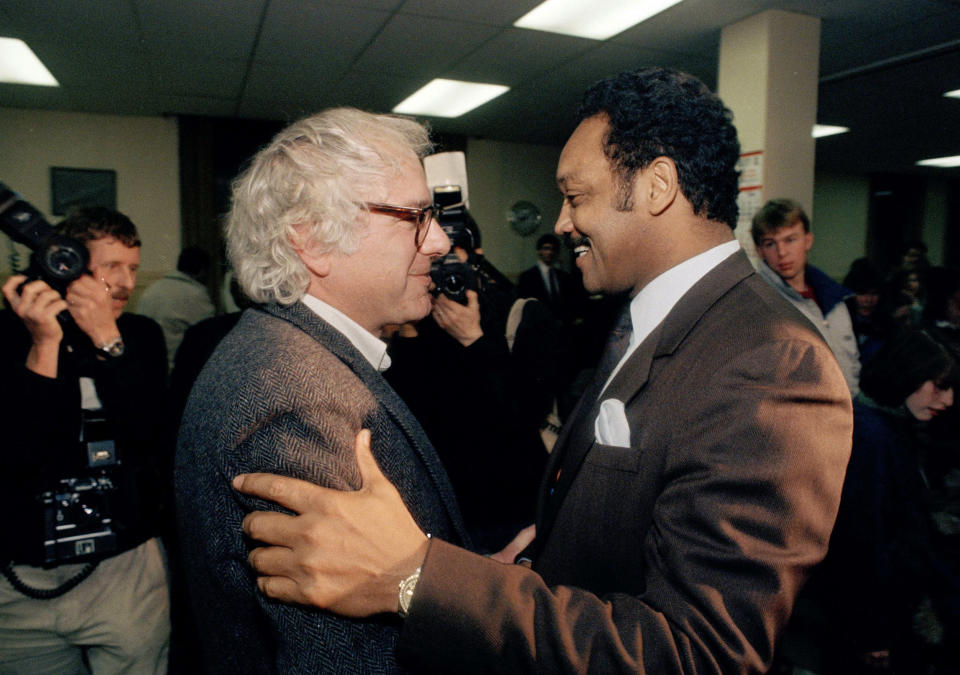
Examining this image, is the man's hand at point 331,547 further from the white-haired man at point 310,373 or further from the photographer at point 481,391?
the photographer at point 481,391

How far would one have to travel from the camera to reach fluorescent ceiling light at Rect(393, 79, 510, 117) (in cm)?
537

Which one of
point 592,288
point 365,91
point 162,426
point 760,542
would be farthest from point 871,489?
point 365,91

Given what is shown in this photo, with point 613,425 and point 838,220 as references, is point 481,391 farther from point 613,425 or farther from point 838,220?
point 838,220

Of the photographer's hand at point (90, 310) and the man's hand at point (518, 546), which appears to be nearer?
the man's hand at point (518, 546)

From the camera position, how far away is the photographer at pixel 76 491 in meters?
1.40

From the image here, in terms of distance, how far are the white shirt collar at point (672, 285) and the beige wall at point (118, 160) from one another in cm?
668

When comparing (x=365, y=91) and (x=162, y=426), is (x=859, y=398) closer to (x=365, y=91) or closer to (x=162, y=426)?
(x=162, y=426)

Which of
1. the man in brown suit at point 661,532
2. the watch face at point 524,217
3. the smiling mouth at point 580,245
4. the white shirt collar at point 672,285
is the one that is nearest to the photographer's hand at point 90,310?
the man in brown suit at point 661,532

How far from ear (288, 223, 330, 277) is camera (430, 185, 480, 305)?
88 cm

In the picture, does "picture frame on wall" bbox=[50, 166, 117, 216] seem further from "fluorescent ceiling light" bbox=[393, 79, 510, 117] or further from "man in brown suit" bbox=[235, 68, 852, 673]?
"man in brown suit" bbox=[235, 68, 852, 673]

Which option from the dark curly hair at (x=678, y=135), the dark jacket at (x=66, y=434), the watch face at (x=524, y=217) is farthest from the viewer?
the watch face at (x=524, y=217)

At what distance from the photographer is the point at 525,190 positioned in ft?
26.1

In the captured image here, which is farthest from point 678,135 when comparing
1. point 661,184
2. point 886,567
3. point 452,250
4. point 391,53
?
point 391,53

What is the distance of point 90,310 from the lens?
152 cm
